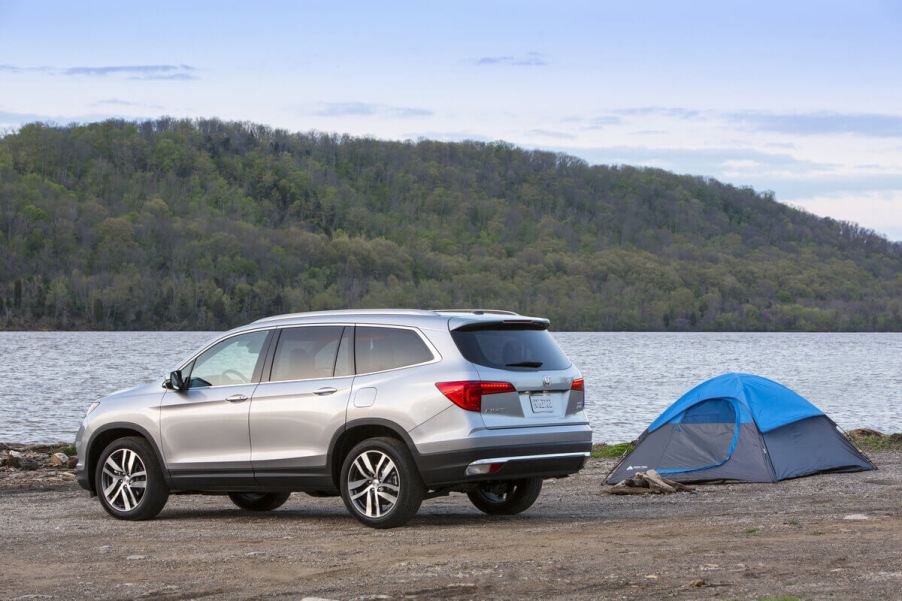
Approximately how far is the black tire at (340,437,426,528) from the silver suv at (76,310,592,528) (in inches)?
0.5

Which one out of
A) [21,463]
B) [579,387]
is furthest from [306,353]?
[21,463]

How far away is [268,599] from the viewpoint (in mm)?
7969

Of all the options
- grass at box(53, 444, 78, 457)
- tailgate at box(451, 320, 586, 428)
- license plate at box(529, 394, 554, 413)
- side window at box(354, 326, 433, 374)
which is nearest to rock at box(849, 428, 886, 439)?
tailgate at box(451, 320, 586, 428)

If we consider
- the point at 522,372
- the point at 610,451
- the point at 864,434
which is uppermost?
the point at 522,372

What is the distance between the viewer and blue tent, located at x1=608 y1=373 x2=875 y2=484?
1566 centimetres

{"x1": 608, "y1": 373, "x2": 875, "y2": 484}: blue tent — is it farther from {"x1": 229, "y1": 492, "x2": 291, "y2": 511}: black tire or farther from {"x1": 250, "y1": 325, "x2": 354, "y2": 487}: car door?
{"x1": 250, "y1": 325, "x2": 354, "y2": 487}: car door

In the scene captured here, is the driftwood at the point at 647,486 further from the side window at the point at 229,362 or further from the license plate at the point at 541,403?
the side window at the point at 229,362

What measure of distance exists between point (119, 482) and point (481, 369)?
13.4ft

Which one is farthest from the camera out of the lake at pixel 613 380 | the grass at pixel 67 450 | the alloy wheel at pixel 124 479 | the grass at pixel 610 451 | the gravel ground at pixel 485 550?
the lake at pixel 613 380

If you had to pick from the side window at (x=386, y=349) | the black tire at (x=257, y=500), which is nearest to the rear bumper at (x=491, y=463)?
the side window at (x=386, y=349)

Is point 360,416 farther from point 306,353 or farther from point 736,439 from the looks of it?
point 736,439

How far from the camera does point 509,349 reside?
36.9 feet

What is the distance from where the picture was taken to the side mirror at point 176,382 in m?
12.2

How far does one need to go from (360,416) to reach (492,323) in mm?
1424
